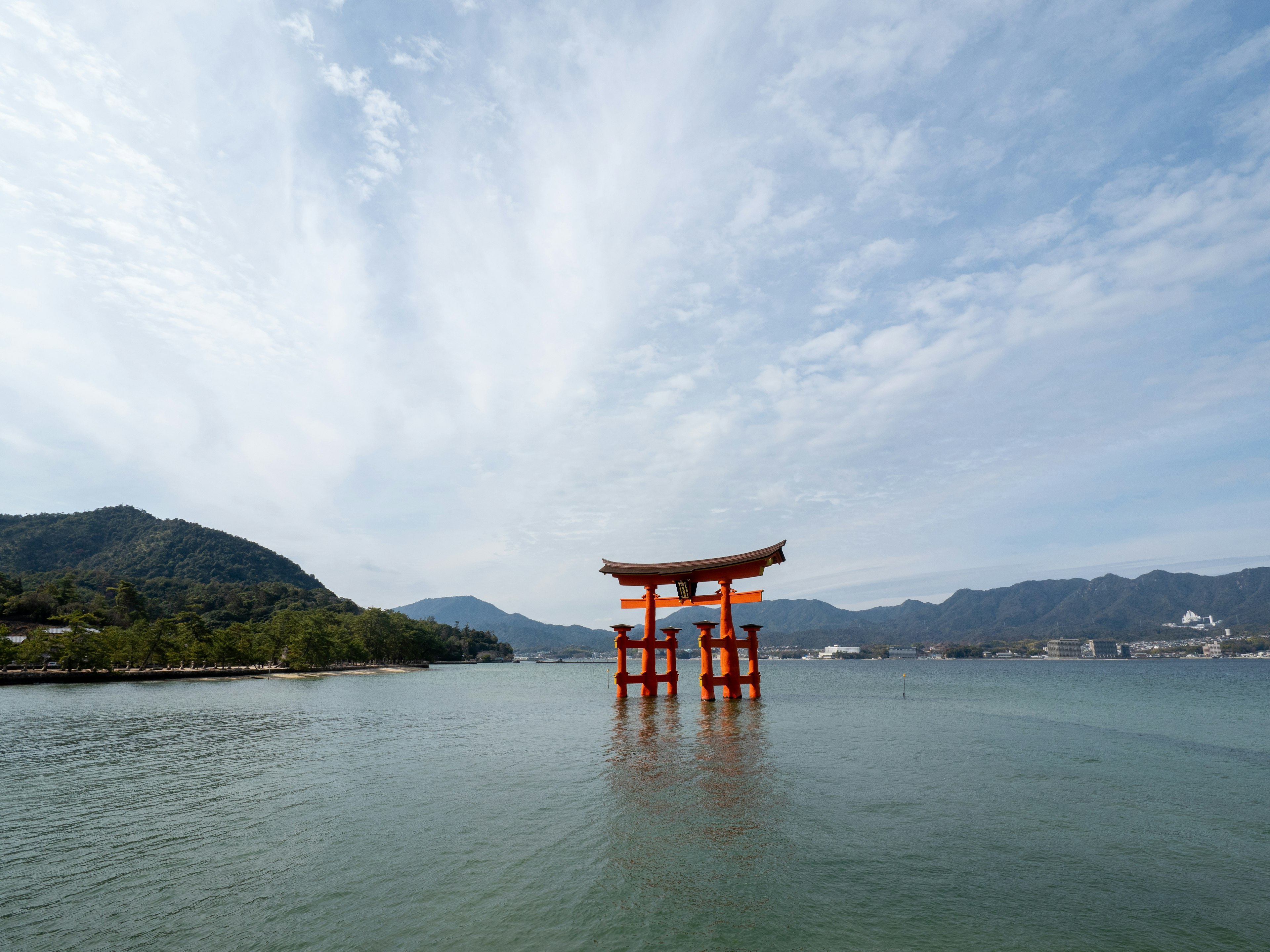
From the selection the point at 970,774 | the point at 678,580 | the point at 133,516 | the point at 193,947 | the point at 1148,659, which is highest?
the point at 133,516

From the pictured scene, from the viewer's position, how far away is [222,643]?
6081cm

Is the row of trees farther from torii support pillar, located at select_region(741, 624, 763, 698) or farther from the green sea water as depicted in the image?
torii support pillar, located at select_region(741, 624, 763, 698)

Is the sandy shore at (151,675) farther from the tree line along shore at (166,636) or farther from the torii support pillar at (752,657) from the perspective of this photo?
the torii support pillar at (752,657)

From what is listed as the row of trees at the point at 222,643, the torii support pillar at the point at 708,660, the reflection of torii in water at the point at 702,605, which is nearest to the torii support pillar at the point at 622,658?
the reflection of torii in water at the point at 702,605

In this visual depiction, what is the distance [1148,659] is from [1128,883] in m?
183

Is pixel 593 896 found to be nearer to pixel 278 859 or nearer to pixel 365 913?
pixel 365 913

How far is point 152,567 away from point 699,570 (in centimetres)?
15011

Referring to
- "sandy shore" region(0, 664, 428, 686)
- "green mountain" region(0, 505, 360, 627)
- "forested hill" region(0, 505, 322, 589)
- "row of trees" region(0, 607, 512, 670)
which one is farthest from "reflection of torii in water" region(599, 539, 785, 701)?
"forested hill" region(0, 505, 322, 589)

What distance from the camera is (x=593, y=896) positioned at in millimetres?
7344

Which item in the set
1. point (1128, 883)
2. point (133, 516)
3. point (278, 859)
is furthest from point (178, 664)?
point (133, 516)

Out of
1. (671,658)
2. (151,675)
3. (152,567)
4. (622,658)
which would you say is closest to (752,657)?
(671,658)

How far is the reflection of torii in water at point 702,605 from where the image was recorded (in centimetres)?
2934

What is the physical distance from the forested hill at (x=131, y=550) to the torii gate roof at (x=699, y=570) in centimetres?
12833

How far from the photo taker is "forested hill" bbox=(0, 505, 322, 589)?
122 m
